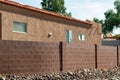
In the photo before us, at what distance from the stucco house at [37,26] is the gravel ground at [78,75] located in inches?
190

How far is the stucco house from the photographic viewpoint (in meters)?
25.2

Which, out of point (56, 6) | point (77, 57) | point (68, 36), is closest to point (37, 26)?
→ point (77, 57)

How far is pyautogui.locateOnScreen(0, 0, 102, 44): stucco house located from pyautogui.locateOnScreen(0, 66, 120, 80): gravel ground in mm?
4826

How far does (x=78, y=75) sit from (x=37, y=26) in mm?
6444

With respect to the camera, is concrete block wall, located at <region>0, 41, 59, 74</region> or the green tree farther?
the green tree

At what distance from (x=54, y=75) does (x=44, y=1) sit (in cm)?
4982

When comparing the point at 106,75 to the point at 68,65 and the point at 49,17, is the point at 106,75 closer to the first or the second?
the point at 68,65

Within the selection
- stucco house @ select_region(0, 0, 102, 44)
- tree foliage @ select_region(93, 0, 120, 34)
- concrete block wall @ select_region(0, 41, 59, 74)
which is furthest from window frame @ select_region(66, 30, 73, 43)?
tree foliage @ select_region(93, 0, 120, 34)

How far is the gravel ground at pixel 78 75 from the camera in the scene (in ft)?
65.4

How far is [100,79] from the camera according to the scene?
2438 cm

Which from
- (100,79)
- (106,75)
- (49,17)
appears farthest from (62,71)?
(49,17)

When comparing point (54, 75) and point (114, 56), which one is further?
point (114, 56)

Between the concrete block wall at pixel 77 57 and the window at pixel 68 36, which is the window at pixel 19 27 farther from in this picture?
the window at pixel 68 36

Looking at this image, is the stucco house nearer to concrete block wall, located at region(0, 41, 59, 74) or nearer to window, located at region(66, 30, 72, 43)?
window, located at region(66, 30, 72, 43)
